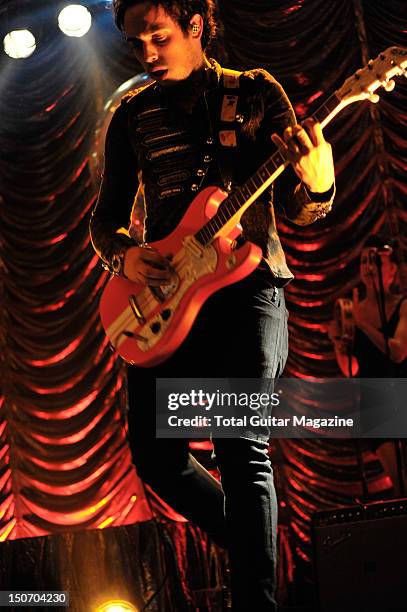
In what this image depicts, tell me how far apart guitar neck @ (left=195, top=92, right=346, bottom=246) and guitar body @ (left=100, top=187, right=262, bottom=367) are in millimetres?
27

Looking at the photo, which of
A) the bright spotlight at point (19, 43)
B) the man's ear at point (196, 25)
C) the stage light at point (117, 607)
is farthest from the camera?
the bright spotlight at point (19, 43)

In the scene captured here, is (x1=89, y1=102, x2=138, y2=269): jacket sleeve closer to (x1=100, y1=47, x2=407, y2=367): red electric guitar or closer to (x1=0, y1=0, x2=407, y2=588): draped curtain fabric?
(x1=100, y1=47, x2=407, y2=367): red electric guitar

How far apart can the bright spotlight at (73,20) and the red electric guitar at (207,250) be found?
499 cm

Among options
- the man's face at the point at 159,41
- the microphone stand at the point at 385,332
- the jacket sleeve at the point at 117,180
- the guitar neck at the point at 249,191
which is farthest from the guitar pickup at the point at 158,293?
the microphone stand at the point at 385,332

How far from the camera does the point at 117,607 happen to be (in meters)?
3.71

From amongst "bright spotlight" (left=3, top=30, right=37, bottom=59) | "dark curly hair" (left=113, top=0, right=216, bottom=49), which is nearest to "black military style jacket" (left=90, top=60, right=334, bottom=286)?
"dark curly hair" (left=113, top=0, right=216, bottom=49)

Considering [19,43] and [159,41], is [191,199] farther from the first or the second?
[19,43]

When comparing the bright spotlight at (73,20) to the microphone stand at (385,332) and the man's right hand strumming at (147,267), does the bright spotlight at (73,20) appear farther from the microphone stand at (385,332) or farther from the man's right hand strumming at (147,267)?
the man's right hand strumming at (147,267)

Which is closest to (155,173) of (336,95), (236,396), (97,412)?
(336,95)

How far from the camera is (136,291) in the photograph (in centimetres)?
260

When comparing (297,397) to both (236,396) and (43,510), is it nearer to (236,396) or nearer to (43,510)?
(43,510)

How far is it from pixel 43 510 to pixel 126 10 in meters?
5.19

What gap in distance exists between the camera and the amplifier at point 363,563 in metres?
2.37

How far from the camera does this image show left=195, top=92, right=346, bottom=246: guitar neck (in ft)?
7.38
